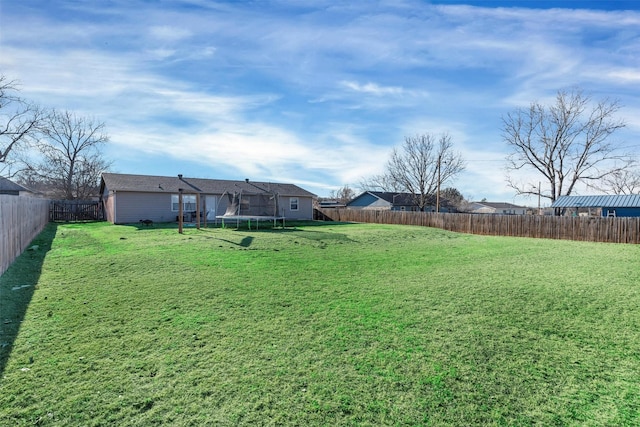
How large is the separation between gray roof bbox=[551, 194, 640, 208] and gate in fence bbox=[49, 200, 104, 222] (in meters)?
37.5

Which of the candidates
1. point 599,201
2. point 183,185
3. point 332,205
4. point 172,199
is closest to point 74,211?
point 172,199

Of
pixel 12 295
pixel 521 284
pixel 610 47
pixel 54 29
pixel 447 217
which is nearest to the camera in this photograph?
pixel 12 295

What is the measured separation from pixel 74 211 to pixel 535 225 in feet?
96.6

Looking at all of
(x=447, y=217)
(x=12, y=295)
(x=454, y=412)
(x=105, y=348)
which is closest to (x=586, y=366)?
(x=454, y=412)

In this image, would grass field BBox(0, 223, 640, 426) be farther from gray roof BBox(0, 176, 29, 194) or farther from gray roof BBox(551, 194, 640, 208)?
gray roof BBox(0, 176, 29, 194)

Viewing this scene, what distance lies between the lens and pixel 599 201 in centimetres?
2819

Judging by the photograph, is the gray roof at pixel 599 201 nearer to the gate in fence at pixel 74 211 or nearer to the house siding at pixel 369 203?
the house siding at pixel 369 203

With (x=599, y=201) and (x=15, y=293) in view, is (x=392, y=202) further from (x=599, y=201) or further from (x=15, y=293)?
(x=15, y=293)

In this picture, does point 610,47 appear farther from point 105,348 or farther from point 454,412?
point 105,348

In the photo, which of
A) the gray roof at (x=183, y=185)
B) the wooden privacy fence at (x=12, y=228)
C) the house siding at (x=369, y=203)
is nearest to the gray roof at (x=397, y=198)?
the house siding at (x=369, y=203)

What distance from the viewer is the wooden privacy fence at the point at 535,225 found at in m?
15.3

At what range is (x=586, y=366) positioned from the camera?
134 inches

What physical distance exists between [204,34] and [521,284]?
952 cm

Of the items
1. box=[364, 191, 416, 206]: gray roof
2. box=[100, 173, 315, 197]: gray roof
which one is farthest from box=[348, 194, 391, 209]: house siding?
box=[100, 173, 315, 197]: gray roof
